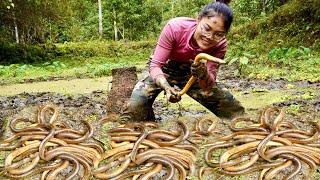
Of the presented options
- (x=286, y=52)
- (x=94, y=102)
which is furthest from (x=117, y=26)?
(x=94, y=102)

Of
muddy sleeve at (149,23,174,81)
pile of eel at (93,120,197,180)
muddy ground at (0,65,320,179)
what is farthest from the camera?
muddy ground at (0,65,320,179)

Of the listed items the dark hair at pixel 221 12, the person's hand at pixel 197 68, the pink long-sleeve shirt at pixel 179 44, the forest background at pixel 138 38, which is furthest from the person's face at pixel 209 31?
the forest background at pixel 138 38

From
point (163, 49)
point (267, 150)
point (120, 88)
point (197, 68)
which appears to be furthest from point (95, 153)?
point (120, 88)

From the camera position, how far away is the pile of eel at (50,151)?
1743 mm

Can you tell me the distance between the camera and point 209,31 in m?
3.69

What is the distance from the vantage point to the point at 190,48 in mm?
4156

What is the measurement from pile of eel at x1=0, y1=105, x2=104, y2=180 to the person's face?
167cm

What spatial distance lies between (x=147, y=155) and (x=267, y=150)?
46 centimetres

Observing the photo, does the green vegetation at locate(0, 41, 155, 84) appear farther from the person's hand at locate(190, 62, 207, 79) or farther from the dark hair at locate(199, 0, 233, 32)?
the person's hand at locate(190, 62, 207, 79)

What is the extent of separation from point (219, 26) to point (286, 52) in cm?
1131

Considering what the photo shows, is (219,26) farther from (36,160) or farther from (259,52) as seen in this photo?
(259,52)

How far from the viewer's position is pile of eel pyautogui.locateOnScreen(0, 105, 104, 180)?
1.74 m

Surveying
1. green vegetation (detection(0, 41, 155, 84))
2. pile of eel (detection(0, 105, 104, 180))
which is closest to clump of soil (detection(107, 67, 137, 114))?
pile of eel (detection(0, 105, 104, 180))

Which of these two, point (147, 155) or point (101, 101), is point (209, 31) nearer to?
point (147, 155)
